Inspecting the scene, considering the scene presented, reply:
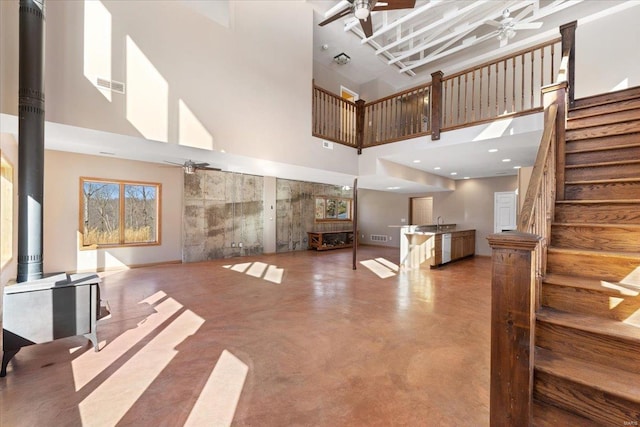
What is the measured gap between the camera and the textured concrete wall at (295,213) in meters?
9.85

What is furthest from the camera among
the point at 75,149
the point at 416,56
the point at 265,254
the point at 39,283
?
the point at 265,254

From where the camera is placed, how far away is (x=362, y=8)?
12.0ft

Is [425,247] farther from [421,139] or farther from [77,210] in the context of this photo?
[77,210]

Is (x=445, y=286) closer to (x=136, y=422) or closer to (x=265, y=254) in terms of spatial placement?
(x=136, y=422)

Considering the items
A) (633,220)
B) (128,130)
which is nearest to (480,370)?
(633,220)

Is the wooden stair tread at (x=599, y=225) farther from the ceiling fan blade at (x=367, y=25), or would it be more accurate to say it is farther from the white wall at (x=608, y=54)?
the white wall at (x=608, y=54)

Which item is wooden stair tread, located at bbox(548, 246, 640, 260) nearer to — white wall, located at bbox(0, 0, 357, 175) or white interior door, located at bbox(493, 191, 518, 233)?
white wall, located at bbox(0, 0, 357, 175)

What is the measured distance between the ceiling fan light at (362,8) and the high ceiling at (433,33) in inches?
65.3

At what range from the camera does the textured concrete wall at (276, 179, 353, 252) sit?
9.85 metres

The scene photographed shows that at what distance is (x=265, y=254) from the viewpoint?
927cm

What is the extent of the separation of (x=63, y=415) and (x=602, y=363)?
3392mm

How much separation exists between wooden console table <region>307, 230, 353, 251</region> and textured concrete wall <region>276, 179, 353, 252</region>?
0.31 meters

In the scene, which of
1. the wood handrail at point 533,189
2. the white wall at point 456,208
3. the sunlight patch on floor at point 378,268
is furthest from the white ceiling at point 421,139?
the wood handrail at point 533,189

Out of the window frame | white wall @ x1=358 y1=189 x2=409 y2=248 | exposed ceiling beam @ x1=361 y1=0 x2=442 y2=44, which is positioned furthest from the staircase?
the window frame
